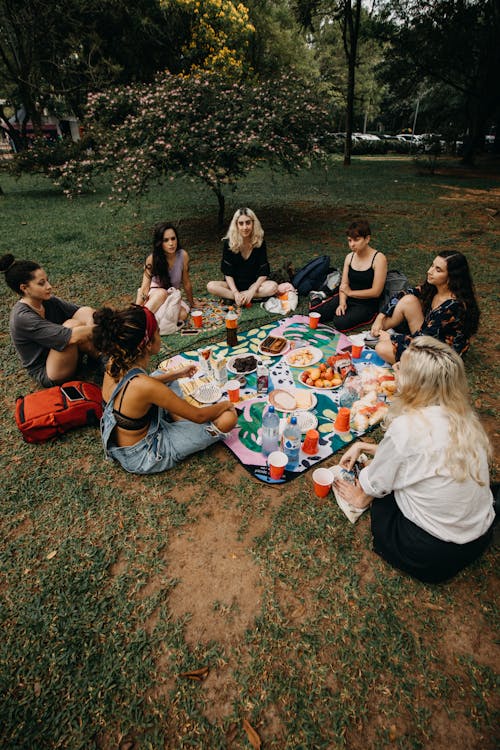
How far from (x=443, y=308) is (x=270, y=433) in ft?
8.42

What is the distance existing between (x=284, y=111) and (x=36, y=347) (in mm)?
7958

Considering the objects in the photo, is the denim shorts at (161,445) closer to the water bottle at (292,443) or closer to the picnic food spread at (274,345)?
the water bottle at (292,443)

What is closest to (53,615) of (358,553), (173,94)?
(358,553)

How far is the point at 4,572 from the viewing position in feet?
9.17

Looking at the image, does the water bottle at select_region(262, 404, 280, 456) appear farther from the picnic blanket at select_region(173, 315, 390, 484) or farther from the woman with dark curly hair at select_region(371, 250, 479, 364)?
the woman with dark curly hair at select_region(371, 250, 479, 364)

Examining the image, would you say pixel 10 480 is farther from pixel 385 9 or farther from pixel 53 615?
pixel 385 9

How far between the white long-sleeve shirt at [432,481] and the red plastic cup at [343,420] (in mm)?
1245

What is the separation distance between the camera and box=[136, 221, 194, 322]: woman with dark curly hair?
5.46m

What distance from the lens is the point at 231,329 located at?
507 cm

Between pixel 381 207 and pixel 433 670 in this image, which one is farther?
pixel 381 207

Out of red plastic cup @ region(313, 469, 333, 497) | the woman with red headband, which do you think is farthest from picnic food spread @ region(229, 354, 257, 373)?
red plastic cup @ region(313, 469, 333, 497)

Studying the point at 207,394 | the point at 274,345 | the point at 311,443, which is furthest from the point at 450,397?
the point at 274,345

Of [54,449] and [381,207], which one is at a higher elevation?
[381,207]

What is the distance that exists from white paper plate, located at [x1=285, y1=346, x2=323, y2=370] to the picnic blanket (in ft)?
0.25
